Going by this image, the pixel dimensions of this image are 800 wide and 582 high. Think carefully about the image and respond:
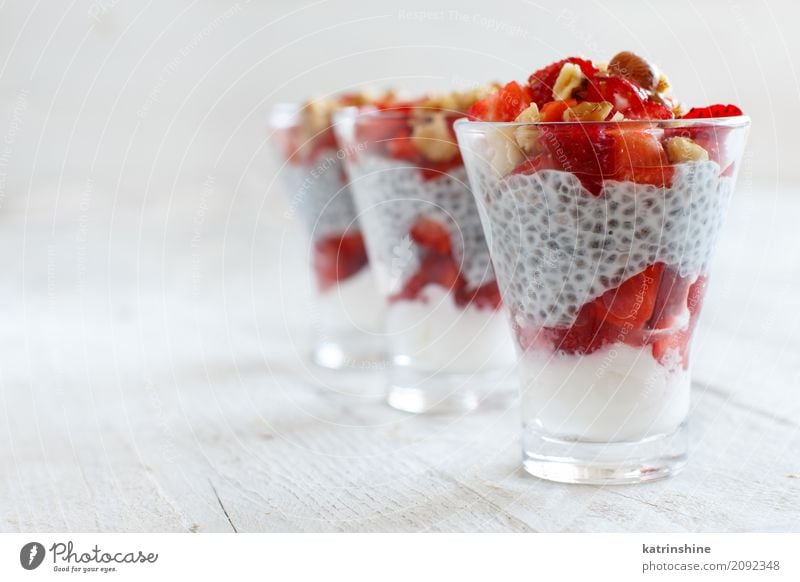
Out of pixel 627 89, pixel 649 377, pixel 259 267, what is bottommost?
pixel 259 267

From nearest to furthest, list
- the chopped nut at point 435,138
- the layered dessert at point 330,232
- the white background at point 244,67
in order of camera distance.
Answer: the chopped nut at point 435,138
the layered dessert at point 330,232
the white background at point 244,67

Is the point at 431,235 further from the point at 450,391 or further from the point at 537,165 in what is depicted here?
the point at 537,165

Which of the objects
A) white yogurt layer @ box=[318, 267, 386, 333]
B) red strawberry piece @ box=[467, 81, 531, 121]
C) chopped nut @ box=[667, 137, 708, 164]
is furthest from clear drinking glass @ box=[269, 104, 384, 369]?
chopped nut @ box=[667, 137, 708, 164]

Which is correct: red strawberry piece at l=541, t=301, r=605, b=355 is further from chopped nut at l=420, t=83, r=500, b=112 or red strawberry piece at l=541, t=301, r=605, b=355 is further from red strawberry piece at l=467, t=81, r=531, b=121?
chopped nut at l=420, t=83, r=500, b=112

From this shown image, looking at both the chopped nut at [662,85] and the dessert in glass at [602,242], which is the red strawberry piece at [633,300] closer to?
the dessert in glass at [602,242]

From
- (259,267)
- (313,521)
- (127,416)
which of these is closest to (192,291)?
(259,267)

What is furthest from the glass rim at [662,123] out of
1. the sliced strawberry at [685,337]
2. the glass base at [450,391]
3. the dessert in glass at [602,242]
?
the glass base at [450,391]
